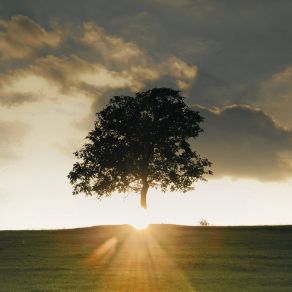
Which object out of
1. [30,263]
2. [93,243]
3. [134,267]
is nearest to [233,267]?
[134,267]

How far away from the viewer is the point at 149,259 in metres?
39.8

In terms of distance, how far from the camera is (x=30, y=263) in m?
38.5

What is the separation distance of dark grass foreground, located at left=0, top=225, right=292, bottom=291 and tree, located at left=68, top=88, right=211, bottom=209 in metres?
8.46

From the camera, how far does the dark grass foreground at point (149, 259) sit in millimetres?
29688

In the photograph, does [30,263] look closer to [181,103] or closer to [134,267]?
[134,267]

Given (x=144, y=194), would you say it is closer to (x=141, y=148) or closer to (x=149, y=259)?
(x=141, y=148)

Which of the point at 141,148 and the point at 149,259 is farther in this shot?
the point at 141,148

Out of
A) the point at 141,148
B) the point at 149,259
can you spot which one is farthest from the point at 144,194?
the point at 149,259

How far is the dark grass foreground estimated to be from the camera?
2969 centimetres

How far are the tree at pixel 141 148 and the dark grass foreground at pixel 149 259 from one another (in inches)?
333

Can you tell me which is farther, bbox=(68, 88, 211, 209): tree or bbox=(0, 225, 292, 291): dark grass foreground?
bbox=(68, 88, 211, 209): tree

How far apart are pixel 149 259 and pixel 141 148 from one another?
30.4 m

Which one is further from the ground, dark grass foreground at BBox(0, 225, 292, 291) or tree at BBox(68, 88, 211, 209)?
tree at BBox(68, 88, 211, 209)

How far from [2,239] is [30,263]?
15711 mm
